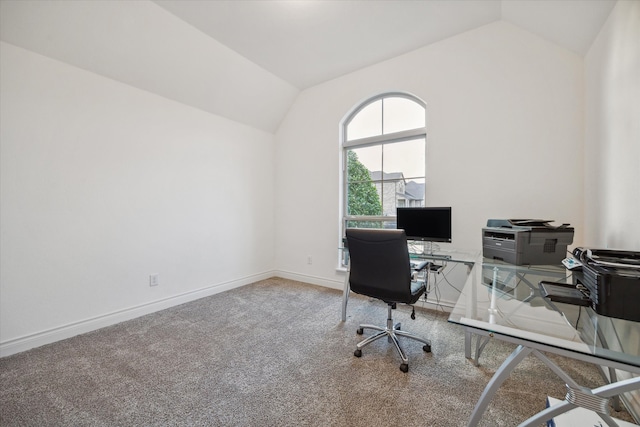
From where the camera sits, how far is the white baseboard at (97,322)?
2.02 metres

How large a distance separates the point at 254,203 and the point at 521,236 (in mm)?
3372

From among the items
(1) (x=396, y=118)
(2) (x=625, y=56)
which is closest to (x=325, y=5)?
(1) (x=396, y=118)

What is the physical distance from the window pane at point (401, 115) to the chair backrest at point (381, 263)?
6.22ft

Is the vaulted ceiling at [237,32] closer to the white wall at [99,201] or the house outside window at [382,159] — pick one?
the white wall at [99,201]

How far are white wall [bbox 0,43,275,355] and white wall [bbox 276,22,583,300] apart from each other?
181cm

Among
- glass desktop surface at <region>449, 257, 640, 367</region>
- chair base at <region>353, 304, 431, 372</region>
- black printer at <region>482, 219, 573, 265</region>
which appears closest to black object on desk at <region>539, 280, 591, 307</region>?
glass desktop surface at <region>449, 257, 640, 367</region>

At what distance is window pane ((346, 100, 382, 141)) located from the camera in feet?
11.3

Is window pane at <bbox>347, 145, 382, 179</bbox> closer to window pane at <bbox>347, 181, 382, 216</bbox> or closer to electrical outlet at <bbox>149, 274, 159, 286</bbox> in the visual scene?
window pane at <bbox>347, 181, 382, 216</bbox>

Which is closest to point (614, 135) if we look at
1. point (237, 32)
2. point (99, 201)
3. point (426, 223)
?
point (426, 223)

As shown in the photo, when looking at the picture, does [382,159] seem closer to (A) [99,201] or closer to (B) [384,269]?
(B) [384,269]

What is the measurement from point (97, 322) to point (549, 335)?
339cm

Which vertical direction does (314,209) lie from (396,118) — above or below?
below

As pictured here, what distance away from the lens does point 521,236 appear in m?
1.72

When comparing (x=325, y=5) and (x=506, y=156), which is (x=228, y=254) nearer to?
(x=325, y=5)
